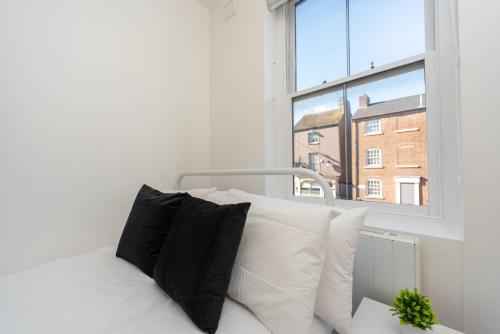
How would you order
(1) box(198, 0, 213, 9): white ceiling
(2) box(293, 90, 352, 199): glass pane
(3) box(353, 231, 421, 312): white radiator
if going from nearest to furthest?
(3) box(353, 231, 421, 312): white radiator < (2) box(293, 90, 352, 199): glass pane < (1) box(198, 0, 213, 9): white ceiling

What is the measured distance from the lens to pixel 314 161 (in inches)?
59.0

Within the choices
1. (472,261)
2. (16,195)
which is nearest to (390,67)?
(472,261)

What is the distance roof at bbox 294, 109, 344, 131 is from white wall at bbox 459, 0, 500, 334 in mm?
607

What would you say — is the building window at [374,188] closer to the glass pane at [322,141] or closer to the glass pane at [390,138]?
the glass pane at [390,138]

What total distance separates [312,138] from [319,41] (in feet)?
2.22

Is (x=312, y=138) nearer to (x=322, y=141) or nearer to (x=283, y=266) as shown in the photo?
(x=322, y=141)

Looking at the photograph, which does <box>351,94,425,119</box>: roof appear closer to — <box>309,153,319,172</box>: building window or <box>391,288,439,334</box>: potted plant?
<box>309,153,319,172</box>: building window

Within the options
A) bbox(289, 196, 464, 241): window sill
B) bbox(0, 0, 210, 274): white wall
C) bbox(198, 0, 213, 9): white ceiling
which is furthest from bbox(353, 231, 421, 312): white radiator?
bbox(198, 0, 213, 9): white ceiling

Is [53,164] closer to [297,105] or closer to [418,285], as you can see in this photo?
[297,105]

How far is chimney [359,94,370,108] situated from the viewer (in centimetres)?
125

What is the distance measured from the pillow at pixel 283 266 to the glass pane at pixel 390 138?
58 cm

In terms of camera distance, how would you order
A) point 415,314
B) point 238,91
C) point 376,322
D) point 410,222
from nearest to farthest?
point 415,314 → point 376,322 → point 410,222 → point 238,91

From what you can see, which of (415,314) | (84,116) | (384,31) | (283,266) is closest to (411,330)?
(415,314)

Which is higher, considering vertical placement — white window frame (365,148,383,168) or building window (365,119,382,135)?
building window (365,119,382,135)
